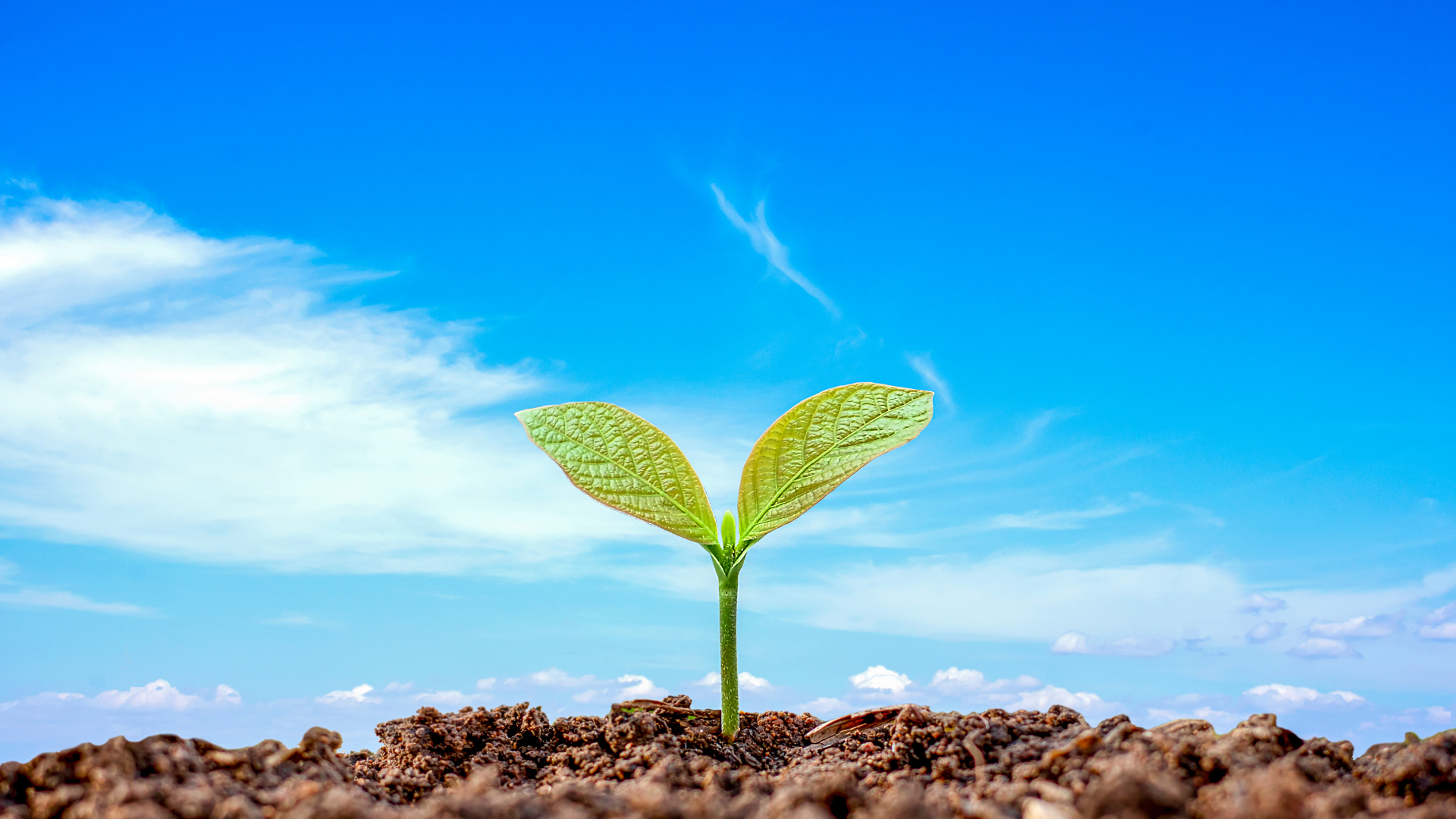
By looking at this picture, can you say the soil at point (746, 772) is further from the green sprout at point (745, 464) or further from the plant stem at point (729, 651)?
the green sprout at point (745, 464)

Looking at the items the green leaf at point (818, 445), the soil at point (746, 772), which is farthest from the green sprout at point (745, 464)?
the soil at point (746, 772)

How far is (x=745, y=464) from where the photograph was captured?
275cm

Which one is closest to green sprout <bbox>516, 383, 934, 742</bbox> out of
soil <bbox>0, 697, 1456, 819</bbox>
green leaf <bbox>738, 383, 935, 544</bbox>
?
green leaf <bbox>738, 383, 935, 544</bbox>

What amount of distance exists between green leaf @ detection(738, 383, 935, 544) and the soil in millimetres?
609

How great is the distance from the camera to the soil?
1218 mm

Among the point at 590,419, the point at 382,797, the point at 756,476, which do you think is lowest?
the point at 382,797

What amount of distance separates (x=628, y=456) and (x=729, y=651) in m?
0.62

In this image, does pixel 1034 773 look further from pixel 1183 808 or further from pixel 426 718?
pixel 426 718

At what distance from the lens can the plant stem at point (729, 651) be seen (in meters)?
2.66

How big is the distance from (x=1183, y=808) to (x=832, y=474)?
1.66m

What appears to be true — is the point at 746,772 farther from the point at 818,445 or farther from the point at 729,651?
the point at 818,445

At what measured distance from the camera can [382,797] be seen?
205cm

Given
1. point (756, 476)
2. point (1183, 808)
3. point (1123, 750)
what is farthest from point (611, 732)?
point (1183, 808)

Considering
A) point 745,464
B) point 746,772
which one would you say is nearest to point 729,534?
point 745,464
